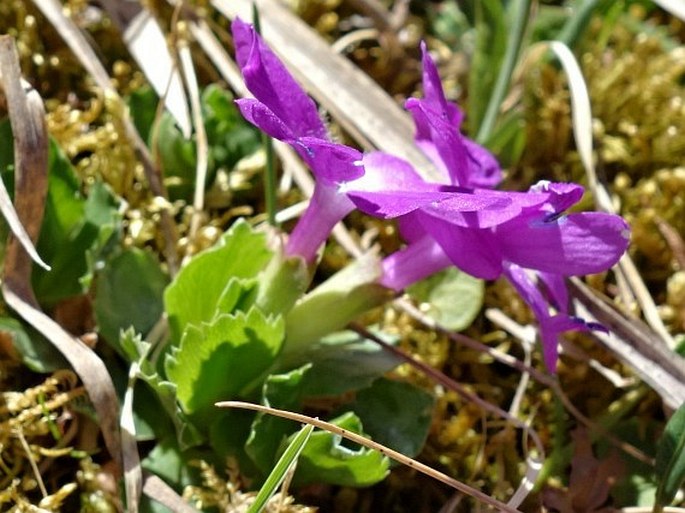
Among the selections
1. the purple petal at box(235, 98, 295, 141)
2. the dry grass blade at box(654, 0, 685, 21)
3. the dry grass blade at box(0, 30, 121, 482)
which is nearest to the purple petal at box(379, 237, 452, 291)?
the purple petal at box(235, 98, 295, 141)

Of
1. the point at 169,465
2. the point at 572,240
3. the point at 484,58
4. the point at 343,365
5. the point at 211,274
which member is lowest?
the point at 169,465

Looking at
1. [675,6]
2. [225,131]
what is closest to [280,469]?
[225,131]

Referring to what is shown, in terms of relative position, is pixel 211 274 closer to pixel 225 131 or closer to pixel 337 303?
pixel 337 303

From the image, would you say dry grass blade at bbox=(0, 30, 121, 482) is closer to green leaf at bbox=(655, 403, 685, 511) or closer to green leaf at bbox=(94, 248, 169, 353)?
green leaf at bbox=(94, 248, 169, 353)

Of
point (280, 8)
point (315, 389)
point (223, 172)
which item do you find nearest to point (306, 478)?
point (315, 389)

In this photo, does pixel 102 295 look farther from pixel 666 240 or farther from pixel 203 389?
pixel 666 240

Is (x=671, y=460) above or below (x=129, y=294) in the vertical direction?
below

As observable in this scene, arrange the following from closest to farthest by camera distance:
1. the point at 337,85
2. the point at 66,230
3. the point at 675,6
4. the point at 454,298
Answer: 1. the point at 66,230
2. the point at 454,298
3. the point at 337,85
4. the point at 675,6
